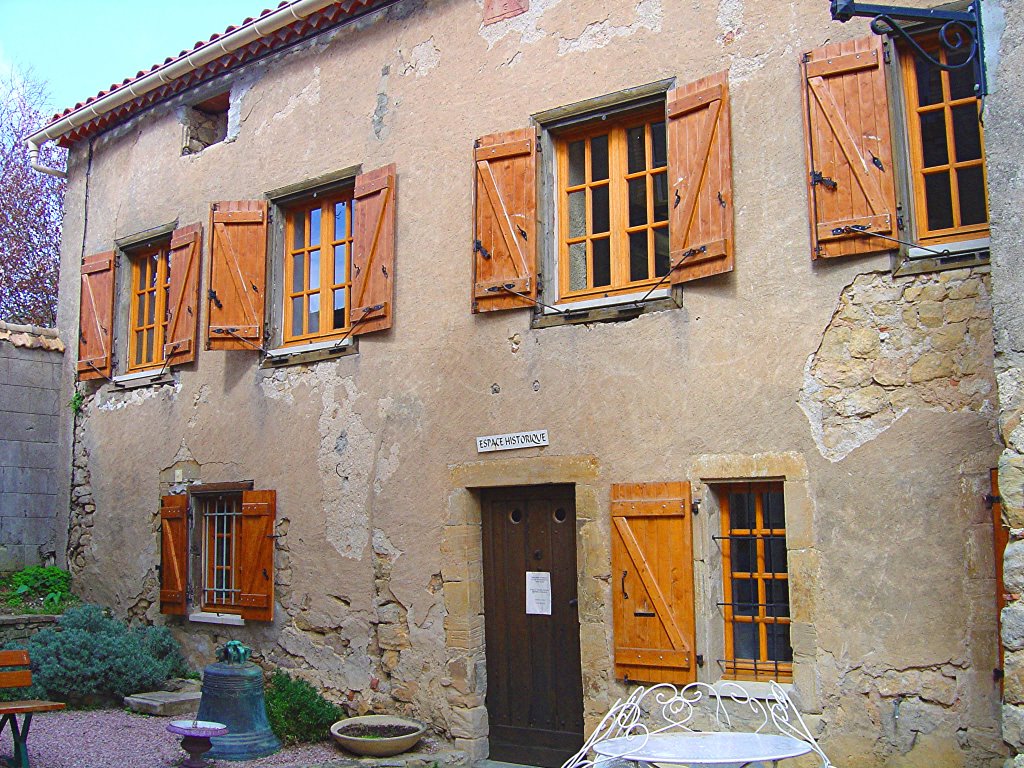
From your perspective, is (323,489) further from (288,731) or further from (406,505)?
(288,731)

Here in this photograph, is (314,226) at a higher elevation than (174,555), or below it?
higher

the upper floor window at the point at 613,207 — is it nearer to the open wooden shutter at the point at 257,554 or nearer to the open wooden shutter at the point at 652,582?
the open wooden shutter at the point at 652,582

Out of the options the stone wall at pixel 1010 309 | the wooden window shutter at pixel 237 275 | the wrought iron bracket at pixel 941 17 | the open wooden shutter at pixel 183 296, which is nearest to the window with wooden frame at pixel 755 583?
the stone wall at pixel 1010 309

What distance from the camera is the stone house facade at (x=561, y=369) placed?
19.1 feet

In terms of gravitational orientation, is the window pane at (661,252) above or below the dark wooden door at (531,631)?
above

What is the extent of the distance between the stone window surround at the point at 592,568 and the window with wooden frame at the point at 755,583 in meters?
0.09

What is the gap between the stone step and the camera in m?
8.21

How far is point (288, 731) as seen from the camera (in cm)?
764

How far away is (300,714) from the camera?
7695mm

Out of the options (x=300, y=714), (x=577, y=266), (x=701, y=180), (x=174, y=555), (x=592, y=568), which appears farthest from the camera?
(x=174, y=555)

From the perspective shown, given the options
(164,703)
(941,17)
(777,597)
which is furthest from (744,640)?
(164,703)

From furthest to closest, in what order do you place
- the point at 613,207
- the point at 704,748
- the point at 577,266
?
the point at 577,266 → the point at 613,207 → the point at 704,748

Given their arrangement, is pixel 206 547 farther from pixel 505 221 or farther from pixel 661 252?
pixel 661 252

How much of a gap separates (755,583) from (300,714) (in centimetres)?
352
